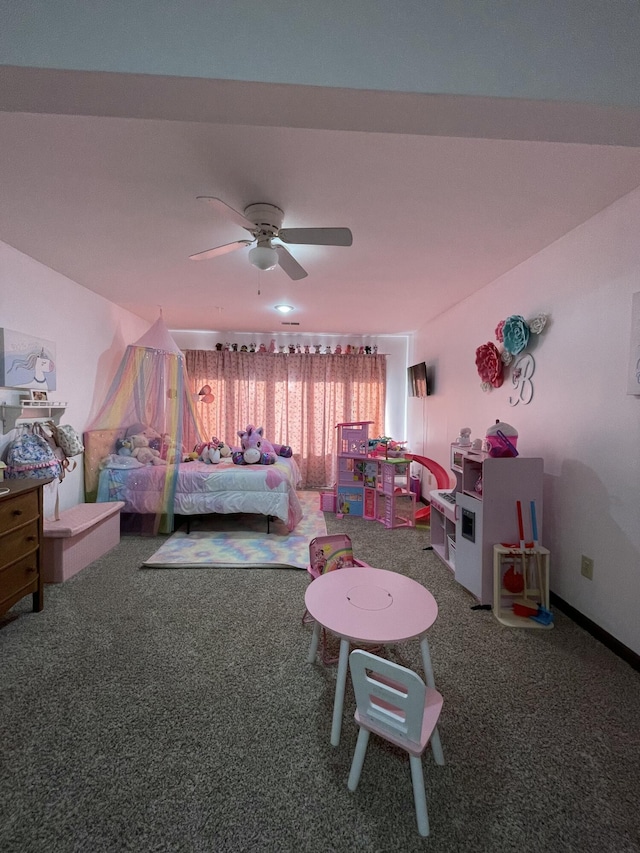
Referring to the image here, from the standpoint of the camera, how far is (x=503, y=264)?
9.46ft

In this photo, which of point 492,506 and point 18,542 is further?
point 492,506

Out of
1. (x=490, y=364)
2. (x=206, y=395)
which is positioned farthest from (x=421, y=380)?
(x=206, y=395)

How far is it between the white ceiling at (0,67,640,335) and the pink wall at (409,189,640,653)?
220mm

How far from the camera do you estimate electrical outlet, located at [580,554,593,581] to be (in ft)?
7.16

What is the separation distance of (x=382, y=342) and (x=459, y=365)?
231 centimetres

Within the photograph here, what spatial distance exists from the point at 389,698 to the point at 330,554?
3.41 ft

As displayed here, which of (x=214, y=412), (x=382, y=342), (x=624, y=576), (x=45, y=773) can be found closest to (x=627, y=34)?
(x=624, y=576)

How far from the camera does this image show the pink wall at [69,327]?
2.80m

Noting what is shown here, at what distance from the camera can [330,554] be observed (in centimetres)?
216

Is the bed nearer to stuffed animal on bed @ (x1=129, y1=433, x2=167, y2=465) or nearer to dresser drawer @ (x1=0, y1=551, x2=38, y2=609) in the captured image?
stuffed animal on bed @ (x1=129, y1=433, x2=167, y2=465)

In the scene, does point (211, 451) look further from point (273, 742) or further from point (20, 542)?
point (273, 742)

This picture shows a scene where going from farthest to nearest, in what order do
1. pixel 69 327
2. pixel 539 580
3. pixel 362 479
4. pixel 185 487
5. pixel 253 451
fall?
pixel 362 479 → pixel 253 451 → pixel 185 487 → pixel 69 327 → pixel 539 580

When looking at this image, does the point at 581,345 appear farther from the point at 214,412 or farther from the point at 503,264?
the point at 214,412

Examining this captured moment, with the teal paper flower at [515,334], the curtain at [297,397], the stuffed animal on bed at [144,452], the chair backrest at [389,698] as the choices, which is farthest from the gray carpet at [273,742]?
the curtain at [297,397]
